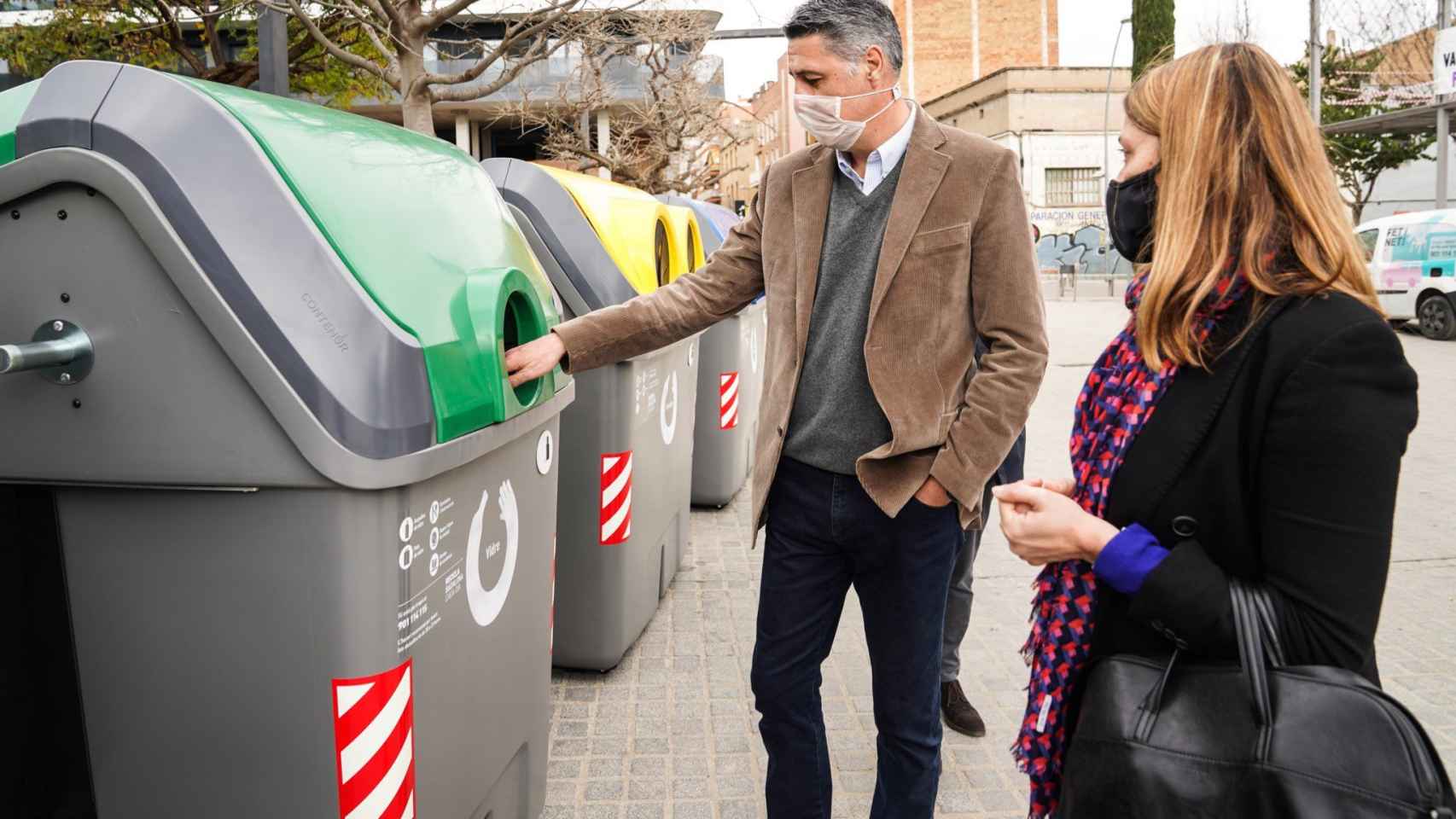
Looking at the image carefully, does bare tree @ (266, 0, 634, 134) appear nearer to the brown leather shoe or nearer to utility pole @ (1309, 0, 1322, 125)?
the brown leather shoe

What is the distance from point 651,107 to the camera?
21.1 meters

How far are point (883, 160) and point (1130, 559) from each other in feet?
3.93

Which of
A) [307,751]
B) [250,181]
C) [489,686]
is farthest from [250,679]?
[250,181]

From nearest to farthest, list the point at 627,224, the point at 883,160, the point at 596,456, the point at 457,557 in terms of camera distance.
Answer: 1. the point at 457,557
2. the point at 883,160
3. the point at 596,456
4. the point at 627,224

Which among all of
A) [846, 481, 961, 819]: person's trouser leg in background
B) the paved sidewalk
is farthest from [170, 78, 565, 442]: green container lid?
the paved sidewalk

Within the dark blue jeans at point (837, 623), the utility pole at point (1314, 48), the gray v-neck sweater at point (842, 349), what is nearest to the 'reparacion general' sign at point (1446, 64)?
the utility pole at point (1314, 48)

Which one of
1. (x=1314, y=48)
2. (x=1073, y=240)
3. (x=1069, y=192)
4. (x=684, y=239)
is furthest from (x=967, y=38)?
(x=684, y=239)

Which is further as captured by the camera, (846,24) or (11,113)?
(846,24)

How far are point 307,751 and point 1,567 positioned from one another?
611 mm

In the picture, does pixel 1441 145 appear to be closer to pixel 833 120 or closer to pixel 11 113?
pixel 833 120

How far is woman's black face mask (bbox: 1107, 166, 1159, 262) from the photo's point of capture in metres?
1.70

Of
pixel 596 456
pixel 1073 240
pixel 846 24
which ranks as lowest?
pixel 596 456

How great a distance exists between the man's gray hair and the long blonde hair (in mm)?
985

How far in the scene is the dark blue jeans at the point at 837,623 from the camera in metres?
2.42
